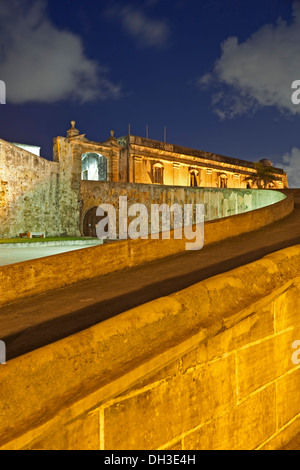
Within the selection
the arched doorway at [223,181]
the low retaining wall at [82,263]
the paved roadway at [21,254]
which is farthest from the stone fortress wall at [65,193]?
the arched doorway at [223,181]

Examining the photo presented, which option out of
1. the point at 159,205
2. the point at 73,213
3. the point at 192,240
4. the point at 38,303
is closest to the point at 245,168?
the point at 159,205

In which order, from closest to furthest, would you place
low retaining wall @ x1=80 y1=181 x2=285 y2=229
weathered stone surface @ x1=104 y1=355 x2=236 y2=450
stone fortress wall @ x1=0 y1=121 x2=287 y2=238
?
weathered stone surface @ x1=104 y1=355 x2=236 y2=450, stone fortress wall @ x1=0 y1=121 x2=287 y2=238, low retaining wall @ x1=80 y1=181 x2=285 y2=229

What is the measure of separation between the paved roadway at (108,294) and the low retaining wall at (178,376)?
0.58m

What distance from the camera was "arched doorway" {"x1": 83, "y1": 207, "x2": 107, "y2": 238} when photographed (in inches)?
857

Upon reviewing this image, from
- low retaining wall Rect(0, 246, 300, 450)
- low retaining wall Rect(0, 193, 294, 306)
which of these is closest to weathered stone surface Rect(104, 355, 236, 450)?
low retaining wall Rect(0, 246, 300, 450)

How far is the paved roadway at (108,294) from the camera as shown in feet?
8.86

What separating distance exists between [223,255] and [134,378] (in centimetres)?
328

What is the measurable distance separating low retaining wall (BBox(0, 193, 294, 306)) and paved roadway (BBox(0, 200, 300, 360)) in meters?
0.15

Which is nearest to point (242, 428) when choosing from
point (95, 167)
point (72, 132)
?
point (72, 132)

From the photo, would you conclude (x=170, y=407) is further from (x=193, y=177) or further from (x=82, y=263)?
(x=193, y=177)

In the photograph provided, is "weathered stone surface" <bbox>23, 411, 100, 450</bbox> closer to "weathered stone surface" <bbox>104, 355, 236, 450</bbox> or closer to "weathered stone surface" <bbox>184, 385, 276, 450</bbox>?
"weathered stone surface" <bbox>104, 355, 236, 450</bbox>

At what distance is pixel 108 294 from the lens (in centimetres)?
368

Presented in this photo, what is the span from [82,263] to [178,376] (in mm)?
2439
